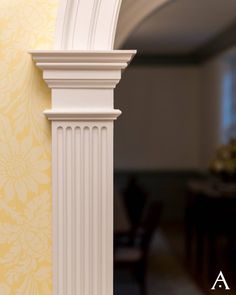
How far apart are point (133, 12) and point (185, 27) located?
19.1ft

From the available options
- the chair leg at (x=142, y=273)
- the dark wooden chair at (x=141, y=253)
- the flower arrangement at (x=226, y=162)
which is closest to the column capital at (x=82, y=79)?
the dark wooden chair at (x=141, y=253)

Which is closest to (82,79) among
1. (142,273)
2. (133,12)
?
(133,12)

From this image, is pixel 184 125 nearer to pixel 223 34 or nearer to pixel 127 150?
pixel 127 150

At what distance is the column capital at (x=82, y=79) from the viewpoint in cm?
168

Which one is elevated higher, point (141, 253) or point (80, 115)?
point (80, 115)

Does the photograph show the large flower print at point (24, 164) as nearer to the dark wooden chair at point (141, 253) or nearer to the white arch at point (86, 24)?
the white arch at point (86, 24)

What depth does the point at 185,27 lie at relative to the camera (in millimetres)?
7875

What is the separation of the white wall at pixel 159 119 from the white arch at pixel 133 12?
8015 mm

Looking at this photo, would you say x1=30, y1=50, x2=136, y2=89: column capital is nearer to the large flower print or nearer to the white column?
the white column

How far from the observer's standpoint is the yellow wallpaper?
174 centimetres

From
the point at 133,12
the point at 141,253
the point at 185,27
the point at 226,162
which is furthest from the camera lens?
the point at 185,27

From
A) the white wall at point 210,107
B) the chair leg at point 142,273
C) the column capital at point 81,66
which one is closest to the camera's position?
the column capital at point 81,66

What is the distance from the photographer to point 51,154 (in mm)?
1755

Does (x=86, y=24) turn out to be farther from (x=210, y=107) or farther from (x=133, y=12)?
(x=210, y=107)
